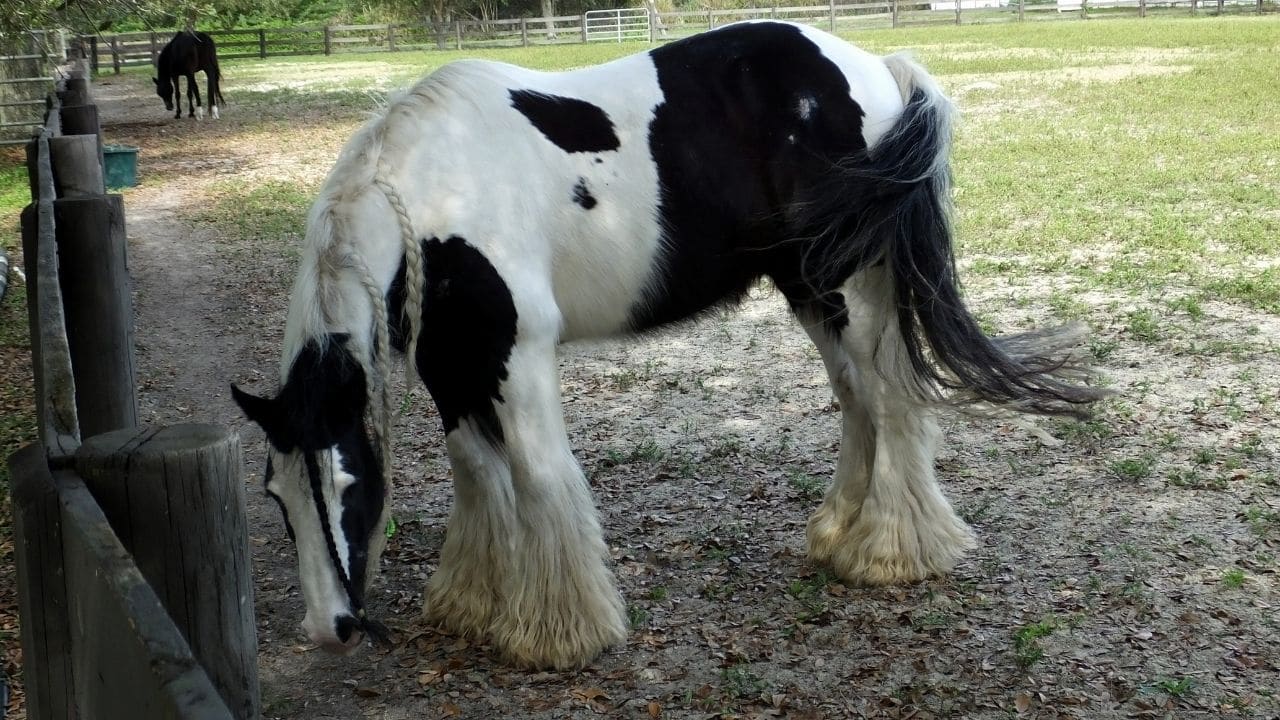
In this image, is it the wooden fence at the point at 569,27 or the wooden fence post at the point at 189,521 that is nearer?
the wooden fence post at the point at 189,521

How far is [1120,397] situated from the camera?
17.9 ft

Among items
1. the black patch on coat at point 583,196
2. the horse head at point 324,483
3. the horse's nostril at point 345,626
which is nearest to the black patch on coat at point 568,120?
the black patch on coat at point 583,196

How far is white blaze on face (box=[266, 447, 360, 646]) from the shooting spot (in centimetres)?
281

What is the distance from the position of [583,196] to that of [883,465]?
1.54 metres

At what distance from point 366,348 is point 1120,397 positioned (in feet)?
13.2

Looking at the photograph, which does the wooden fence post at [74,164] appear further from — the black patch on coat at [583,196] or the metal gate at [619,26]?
the metal gate at [619,26]

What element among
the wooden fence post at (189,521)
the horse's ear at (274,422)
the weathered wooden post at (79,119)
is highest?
the weathered wooden post at (79,119)

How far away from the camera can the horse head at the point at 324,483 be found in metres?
2.82

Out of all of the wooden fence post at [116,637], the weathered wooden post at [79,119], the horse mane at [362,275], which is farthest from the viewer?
the weathered wooden post at [79,119]

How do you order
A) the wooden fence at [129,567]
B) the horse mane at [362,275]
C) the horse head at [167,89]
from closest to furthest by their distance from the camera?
1. the wooden fence at [129,567]
2. the horse mane at [362,275]
3. the horse head at [167,89]

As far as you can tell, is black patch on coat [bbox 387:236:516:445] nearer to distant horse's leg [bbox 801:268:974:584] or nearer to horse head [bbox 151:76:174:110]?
distant horse's leg [bbox 801:268:974:584]

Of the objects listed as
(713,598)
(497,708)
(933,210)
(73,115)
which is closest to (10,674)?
(497,708)

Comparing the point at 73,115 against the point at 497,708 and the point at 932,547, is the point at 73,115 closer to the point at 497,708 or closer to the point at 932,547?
the point at 497,708

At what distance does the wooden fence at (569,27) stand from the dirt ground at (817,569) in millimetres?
34016
